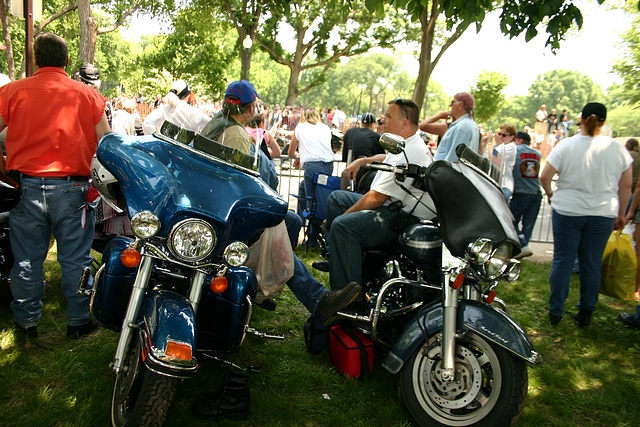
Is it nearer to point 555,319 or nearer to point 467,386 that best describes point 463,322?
point 467,386

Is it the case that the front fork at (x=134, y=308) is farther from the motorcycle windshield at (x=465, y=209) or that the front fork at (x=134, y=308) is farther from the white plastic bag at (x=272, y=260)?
the motorcycle windshield at (x=465, y=209)

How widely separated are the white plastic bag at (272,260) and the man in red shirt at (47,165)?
1244 millimetres

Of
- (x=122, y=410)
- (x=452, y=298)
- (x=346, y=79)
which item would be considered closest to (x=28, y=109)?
(x=122, y=410)

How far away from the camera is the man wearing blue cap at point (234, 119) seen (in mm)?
3838

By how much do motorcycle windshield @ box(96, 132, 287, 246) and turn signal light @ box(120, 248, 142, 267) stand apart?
6.2 inches

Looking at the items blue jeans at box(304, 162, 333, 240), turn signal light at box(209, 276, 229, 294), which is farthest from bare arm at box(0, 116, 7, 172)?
blue jeans at box(304, 162, 333, 240)

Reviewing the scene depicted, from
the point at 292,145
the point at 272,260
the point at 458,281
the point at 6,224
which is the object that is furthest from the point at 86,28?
the point at 458,281

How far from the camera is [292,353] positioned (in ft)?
12.6

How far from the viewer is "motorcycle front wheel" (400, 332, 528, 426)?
259 centimetres

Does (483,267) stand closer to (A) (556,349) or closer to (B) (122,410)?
(B) (122,410)

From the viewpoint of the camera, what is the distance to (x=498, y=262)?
260 cm

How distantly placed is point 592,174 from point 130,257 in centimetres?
416

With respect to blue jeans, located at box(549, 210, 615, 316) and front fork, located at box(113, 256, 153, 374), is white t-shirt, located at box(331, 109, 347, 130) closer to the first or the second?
blue jeans, located at box(549, 210, 615, 316)

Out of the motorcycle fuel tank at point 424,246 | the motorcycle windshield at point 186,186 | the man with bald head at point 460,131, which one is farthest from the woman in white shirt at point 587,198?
the motorcycle windshield at point 186,186
